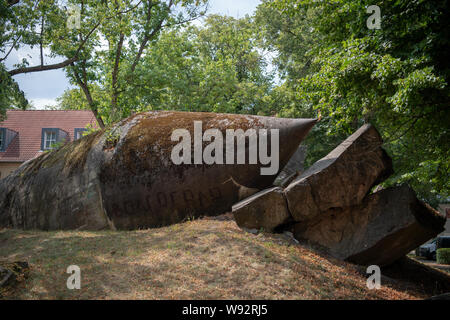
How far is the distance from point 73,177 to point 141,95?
8.21 m

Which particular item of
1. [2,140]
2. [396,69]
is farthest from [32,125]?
[396,69]

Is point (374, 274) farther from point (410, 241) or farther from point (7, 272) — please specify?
point (7, 272)

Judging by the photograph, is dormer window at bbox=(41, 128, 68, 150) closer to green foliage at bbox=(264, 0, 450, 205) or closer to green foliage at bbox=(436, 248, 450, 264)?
green foliage at bbox=(264, 0, 450, 205)

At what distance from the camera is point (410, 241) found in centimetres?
668

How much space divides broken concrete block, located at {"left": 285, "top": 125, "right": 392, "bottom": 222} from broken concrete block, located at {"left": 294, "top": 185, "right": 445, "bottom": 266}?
388 millimetres

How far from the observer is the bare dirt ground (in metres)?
4.45

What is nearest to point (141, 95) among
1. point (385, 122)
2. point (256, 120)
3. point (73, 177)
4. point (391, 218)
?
point (73, 177)

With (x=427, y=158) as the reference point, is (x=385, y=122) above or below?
above

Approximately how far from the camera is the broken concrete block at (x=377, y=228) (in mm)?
6508

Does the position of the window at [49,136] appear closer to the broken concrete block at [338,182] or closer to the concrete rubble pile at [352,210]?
the concrete rubble pile at [352,210]

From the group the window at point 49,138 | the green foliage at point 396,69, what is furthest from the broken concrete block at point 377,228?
the window at point 49,138

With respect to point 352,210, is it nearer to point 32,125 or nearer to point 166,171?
point 166,171

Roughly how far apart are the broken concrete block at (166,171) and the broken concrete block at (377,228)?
1.80 meters

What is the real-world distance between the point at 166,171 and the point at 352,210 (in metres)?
4.39
